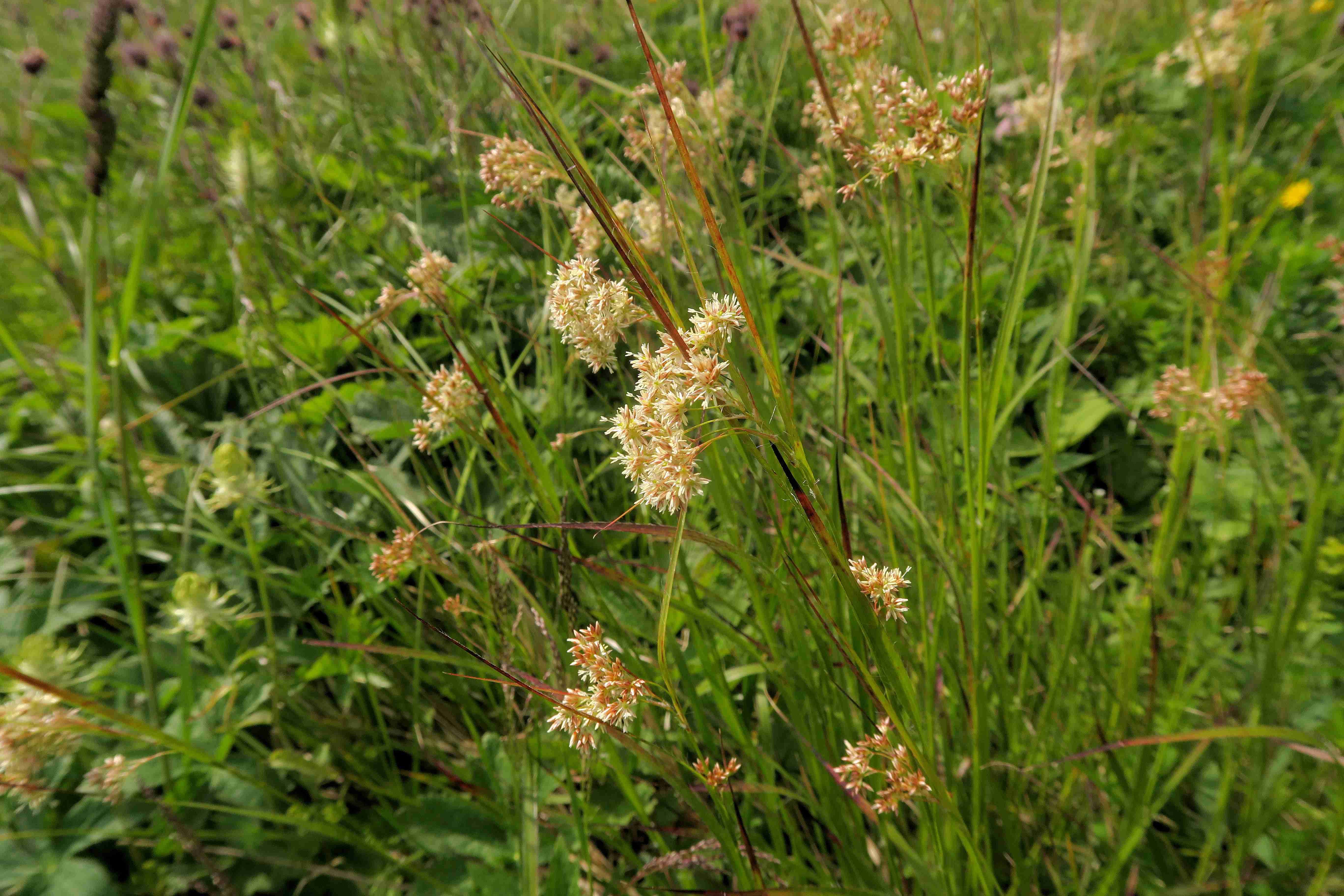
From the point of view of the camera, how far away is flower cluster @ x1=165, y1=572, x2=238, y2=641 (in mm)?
1283

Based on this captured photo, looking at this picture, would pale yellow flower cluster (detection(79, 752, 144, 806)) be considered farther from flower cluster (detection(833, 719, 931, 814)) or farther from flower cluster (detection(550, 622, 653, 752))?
flower cluster (detection(833, 719, 931, 814))

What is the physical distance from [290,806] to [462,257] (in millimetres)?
1429

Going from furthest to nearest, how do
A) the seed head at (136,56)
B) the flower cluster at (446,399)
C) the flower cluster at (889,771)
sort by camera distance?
the seed head at (136,56) < the flower cluster at (446,399) < the flower cluster at (889,771)

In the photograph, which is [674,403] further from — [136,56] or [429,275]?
[136,56]

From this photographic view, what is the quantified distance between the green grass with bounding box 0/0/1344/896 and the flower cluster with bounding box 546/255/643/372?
0.11 feet

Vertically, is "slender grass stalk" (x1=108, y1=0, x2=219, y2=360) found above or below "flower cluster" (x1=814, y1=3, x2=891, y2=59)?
above

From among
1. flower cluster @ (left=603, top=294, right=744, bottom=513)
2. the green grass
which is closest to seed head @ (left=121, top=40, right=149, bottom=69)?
the green grass

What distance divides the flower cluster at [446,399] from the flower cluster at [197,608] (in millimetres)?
580

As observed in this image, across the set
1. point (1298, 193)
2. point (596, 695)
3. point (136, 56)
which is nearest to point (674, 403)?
point (596, 695)

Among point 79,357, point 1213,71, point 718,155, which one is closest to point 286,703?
point 718,155

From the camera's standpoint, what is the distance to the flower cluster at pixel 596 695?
59 centimetres

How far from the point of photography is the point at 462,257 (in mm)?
2123

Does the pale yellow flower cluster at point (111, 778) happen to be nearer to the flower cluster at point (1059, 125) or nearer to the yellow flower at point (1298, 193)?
the flower cluster at point (1059, 125)

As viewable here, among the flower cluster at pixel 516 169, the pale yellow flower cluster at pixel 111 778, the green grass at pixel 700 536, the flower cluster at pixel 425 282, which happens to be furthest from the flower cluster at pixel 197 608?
the flower cluster at pixel 516 169
